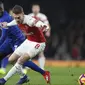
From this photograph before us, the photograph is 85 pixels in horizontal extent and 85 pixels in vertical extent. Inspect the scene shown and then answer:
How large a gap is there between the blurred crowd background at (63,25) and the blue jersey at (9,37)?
11.6 meters

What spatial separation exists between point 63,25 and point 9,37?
42.7 feet

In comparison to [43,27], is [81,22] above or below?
below

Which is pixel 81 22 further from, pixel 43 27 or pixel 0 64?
pixel 43 27

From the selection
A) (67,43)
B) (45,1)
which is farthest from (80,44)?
(45,1)

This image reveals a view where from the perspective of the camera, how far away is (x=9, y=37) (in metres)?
15.1

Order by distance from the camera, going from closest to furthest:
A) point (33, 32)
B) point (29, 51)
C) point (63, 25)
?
point (29, 51) → point (33, 32) → point (63, 25)

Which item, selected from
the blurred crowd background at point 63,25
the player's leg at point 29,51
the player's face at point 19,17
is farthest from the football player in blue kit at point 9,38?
the blurred crowd background at point 63,25

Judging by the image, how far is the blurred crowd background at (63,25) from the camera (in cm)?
2691

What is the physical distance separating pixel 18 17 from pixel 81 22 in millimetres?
15396

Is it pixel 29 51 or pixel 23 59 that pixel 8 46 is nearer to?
pixel 29 51

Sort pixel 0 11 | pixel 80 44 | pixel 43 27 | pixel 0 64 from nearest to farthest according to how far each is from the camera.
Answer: pixel 43 27 < pixel 0 11 < pixel 0 64 < pixel 80 44

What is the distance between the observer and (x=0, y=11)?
49.5 feet

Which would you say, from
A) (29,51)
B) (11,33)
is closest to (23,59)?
(29,51)

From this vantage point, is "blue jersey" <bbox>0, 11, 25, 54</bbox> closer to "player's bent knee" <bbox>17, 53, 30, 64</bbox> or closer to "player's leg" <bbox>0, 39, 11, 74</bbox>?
"player's leg" <bbox>0, 39, 11, 74</bbox>
